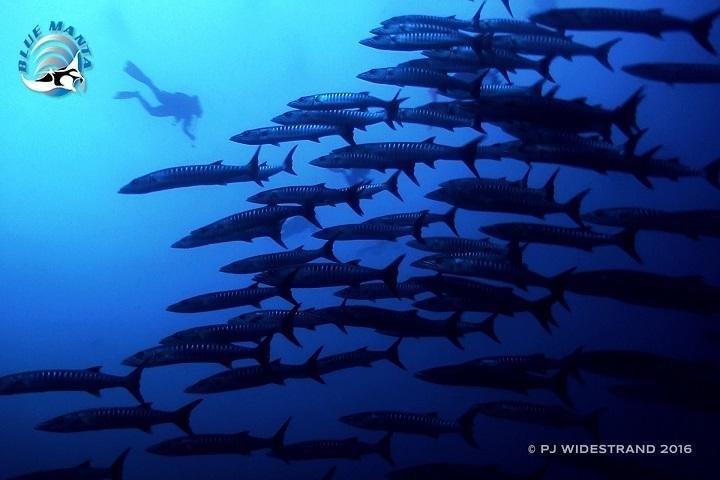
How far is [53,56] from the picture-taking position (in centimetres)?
1102

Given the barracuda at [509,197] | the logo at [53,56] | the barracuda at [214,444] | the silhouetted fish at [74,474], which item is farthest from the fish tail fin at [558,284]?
the logo at [53,56]

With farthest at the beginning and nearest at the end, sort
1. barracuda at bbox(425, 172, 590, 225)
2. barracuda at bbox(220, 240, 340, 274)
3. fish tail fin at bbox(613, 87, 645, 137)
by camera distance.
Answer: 1. barracuda at bbox(220, 240, 340, 274)
2. barracuda at bbox(425, 172, 590, 225)
3. fish tail fin at bbox(613, 87, 645, 137)

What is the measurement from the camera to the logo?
10586mm

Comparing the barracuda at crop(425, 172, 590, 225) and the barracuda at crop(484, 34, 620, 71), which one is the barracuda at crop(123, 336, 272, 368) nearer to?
the barracuda at crop(425, 172, 590, 225)

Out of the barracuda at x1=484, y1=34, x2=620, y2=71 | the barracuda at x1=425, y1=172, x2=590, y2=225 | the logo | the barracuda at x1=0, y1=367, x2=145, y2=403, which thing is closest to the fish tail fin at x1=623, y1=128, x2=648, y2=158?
the barracuda at x1=425, y1=172, x2=590, y2=225

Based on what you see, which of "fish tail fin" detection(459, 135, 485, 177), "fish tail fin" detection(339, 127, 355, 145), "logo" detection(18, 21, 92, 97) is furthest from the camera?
"logo" detection(18, 21, 92, 97)

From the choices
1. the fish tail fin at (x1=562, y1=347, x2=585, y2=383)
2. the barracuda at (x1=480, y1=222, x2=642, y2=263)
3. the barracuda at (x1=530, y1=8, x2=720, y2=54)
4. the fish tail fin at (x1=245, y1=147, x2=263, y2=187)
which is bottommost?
the fish tail fin at (x1=562, y1=347, x2=585, y2=383)

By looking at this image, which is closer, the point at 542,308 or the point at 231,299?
the point at 542,308

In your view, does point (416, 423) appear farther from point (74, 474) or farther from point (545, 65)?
point (545, 65)

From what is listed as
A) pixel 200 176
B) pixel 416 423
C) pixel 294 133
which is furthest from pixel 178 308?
pixel 416 423

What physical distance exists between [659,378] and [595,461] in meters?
1.29

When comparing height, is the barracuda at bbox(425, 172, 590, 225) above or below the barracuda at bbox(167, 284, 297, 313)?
above

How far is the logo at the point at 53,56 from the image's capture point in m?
10.6

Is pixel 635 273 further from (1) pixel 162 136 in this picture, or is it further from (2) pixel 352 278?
(1) pixel 162 136
